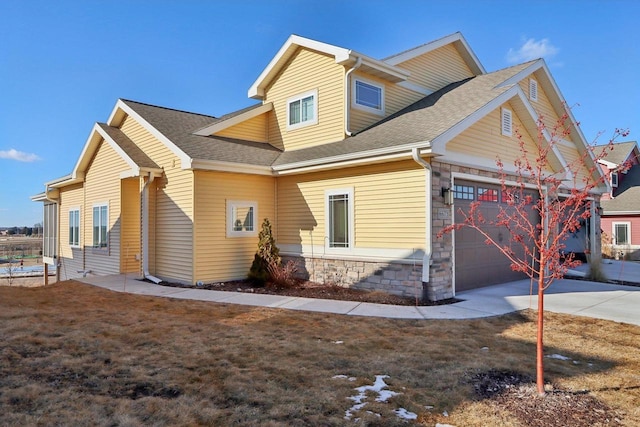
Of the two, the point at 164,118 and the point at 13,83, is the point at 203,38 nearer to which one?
the point at 164,118

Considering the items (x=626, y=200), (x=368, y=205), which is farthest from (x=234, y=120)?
(x=626, y=200)

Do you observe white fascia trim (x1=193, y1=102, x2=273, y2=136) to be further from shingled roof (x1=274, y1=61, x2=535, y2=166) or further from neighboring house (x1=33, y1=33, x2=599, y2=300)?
shingled roof (x1=274, y1=61, x2=535, y2=166)

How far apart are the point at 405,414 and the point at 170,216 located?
9.39m

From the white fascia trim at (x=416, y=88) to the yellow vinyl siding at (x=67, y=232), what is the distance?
489 inches

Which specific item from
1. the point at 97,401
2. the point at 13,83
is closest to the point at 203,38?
the point at 13,83

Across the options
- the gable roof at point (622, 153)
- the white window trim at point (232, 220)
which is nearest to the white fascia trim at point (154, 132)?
the white window trim at point (232, 220)

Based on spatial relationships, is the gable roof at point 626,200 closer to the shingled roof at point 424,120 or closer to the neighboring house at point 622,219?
the neighboring house at point 622,219

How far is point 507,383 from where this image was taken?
4.24 meters

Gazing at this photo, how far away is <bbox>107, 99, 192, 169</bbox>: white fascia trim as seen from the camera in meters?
10.2

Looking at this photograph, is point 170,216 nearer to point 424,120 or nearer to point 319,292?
point 319,292

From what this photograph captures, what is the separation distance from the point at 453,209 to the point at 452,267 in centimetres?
130

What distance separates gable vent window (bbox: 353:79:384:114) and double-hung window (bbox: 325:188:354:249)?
2.99 m

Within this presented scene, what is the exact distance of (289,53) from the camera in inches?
516

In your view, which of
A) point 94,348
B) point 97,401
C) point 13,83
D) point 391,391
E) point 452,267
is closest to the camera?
point 97,401
